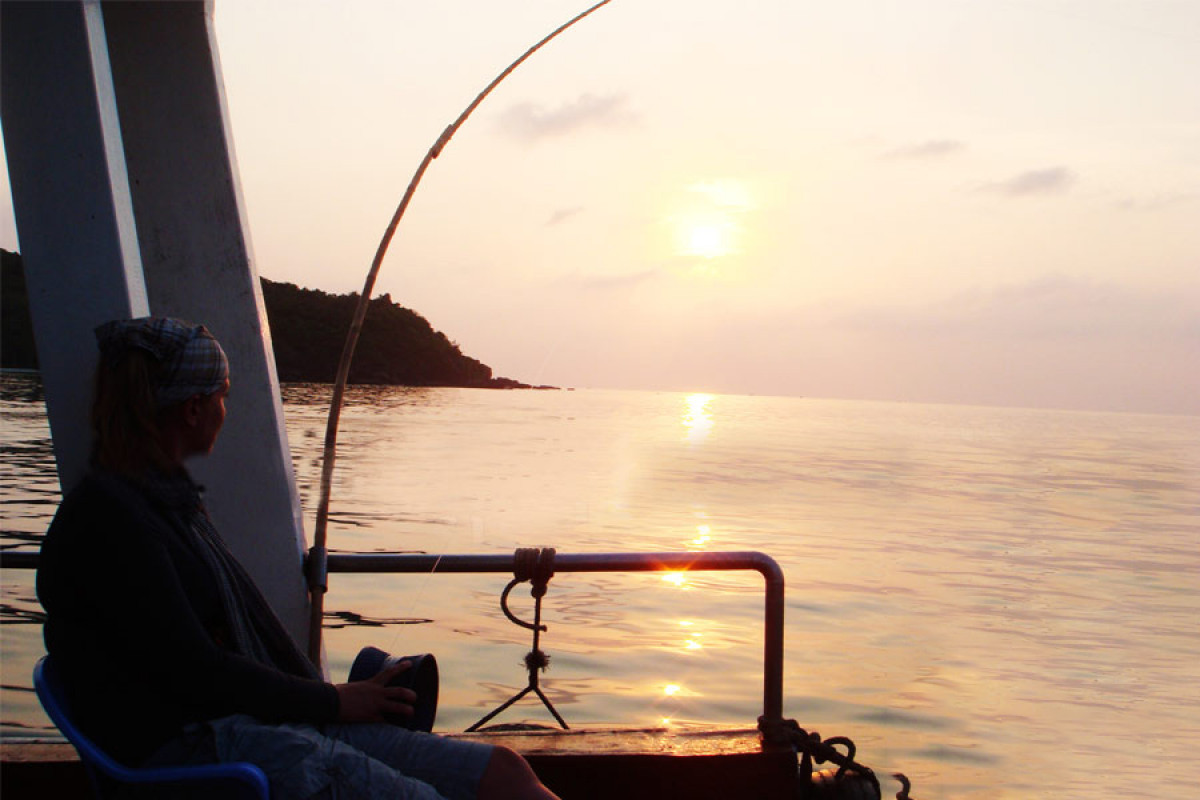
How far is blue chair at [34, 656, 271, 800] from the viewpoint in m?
2.07

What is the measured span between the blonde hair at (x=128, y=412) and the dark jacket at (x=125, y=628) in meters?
0.07

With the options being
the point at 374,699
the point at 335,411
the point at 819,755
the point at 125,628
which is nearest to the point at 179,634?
the point at 125,628

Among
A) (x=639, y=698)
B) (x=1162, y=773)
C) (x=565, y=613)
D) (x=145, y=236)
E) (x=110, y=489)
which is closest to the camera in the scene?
(x=110, y=489)

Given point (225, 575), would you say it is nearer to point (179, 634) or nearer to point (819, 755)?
point (179, 634)

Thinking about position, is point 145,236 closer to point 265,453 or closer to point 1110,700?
point 265,453

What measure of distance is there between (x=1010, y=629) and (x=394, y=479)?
20758mm

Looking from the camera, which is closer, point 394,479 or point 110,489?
point 110,489

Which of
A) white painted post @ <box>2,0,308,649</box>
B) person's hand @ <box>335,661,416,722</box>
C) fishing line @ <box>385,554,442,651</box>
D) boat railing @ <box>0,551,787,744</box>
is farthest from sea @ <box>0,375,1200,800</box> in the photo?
person's hand @ <box>335,661,416,722</box>

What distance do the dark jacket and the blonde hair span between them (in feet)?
0.23

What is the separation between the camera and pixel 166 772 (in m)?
2.07

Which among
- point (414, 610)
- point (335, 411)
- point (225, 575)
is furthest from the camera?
point (414, 610)

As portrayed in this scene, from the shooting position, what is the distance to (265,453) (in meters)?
3.54

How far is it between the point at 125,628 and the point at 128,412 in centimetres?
39

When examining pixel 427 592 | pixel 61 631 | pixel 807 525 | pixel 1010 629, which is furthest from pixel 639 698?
pixel 807 525
